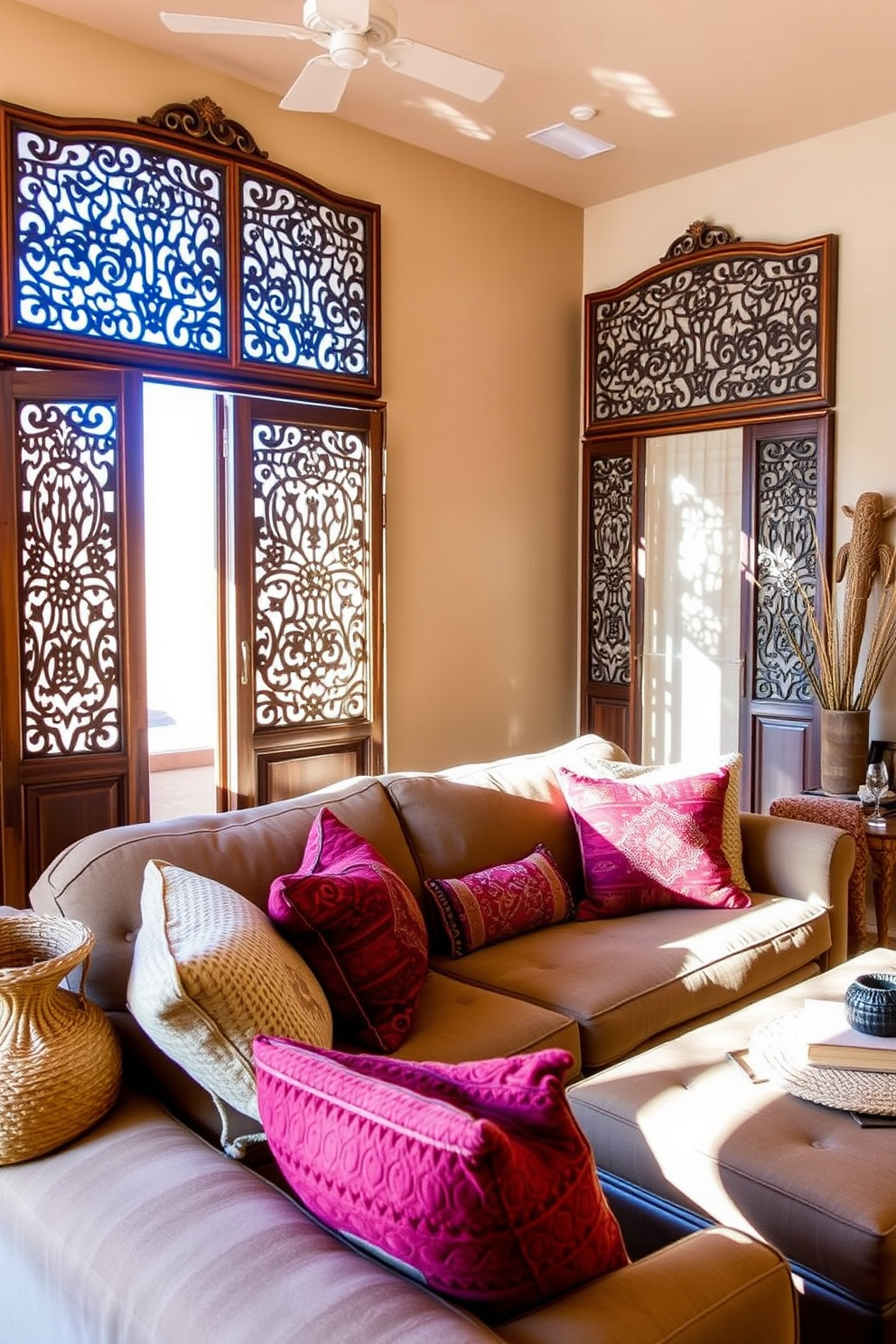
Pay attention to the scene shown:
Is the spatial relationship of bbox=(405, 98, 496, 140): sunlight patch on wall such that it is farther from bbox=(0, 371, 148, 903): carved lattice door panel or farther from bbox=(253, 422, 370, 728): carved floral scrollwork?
bbox=(0, 371, 148, 903): carved lattice door panel

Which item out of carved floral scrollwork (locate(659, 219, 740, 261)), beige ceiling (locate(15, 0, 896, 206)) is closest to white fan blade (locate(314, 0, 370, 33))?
beige ceiling (locate(15, 0, 896, 206))

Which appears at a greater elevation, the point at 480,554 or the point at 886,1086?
the point at 480,554

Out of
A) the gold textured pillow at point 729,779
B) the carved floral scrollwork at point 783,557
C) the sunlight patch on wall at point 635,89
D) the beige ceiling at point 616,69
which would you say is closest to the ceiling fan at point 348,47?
the beige ceiling at point 616,69

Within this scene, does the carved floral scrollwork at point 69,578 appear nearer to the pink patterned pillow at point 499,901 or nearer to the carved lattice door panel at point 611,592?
the pink patterned pillow at point 499,901

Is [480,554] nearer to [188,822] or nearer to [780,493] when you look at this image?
[780,493]

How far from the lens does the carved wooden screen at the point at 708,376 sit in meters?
4.64

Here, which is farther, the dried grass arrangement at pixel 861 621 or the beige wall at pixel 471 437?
the beige wall at pixel 471 437

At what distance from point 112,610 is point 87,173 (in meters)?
1.48

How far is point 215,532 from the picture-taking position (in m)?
4.38

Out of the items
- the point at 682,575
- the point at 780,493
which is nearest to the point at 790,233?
the point at 780,493

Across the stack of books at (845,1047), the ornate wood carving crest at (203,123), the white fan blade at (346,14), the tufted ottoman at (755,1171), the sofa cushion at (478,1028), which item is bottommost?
the tufted ottoman at (755,1171)

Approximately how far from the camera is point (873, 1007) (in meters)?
2.15

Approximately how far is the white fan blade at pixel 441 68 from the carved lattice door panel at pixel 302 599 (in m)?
1.45

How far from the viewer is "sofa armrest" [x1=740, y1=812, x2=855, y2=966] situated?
324 cm
